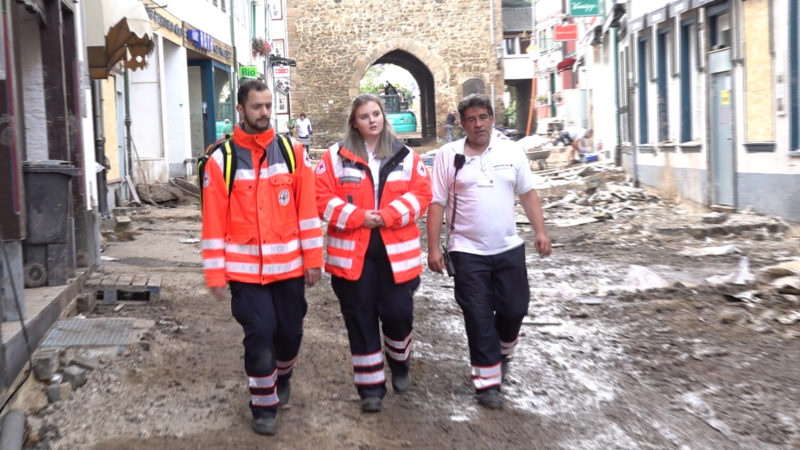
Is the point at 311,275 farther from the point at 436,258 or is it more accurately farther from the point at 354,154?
the point at 436,258

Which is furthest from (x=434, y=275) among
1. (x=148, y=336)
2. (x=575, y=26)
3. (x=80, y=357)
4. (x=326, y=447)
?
(x=575, y=26)

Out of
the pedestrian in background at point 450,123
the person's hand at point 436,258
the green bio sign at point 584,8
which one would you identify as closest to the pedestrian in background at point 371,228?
the person's hand at point 436,258

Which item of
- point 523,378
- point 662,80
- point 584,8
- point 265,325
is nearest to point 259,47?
point 584,8

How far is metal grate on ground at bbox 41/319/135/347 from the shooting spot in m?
6.38

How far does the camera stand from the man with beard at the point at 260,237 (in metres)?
4.89

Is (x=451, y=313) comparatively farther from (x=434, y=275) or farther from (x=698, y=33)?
(x=698, y=33)

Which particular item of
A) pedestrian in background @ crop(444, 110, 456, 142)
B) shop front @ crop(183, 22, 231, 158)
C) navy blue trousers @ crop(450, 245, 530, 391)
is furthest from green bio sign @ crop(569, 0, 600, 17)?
pedestrian in background @ crop(444, 110, 456, 142)

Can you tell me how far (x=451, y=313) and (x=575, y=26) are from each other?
79.6 ft

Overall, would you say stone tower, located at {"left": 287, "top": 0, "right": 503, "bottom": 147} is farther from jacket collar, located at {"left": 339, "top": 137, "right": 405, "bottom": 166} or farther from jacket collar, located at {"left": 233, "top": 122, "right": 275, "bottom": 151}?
jacket collar, located at {"left": 233, "top": 122, "right": 275, "bottom": 151}

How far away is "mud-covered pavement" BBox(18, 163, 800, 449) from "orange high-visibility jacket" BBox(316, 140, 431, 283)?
31.8 inches

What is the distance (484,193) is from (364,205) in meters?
0.70

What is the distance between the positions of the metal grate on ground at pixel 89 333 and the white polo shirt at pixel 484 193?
7.68 ft

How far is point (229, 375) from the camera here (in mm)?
6176

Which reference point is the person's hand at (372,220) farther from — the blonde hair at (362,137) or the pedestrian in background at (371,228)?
the blonde hair at (362,137)
